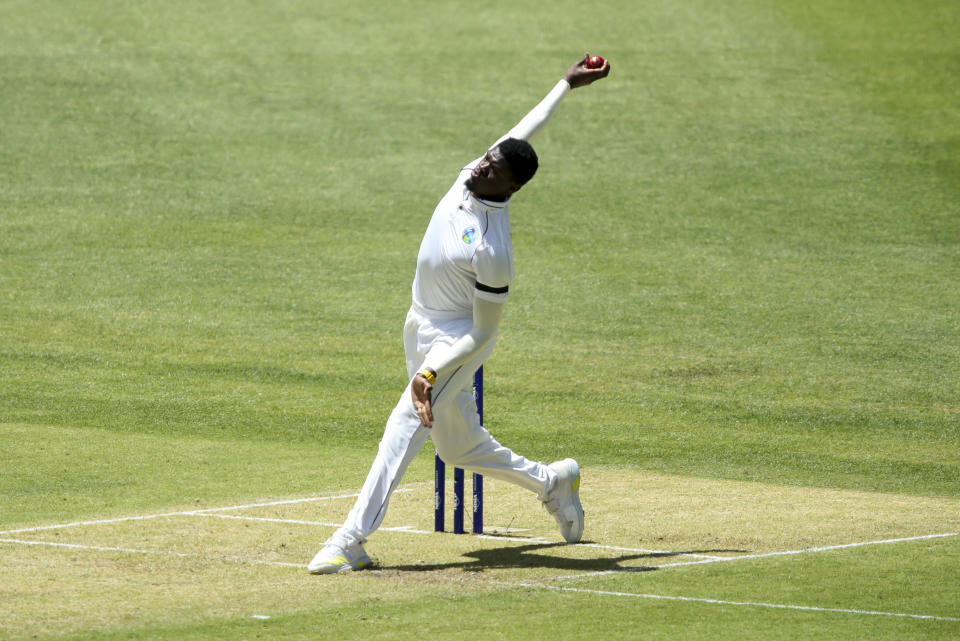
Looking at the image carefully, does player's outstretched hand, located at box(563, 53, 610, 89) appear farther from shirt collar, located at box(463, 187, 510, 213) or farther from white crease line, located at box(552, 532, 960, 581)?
white crease line, located at box(552, 532, 960, 581)

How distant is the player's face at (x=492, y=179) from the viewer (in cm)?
823

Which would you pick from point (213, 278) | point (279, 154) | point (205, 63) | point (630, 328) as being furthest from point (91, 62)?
point (630, 328)

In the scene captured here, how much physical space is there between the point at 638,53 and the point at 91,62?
12.1m

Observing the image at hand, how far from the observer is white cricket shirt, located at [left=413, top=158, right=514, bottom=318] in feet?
26.8

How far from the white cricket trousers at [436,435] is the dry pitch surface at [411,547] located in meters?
0.39

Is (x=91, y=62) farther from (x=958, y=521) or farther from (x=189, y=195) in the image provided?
(x=958, y=521)

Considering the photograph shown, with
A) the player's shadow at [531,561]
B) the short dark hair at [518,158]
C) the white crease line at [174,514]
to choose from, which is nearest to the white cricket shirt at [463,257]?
the short dark hair at [518,158]

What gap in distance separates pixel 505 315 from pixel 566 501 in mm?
10783

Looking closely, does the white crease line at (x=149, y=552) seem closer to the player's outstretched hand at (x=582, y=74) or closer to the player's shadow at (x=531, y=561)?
the player's shadow at (x=531, y=561)

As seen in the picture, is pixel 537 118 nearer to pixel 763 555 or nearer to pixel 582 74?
pixel 582 74

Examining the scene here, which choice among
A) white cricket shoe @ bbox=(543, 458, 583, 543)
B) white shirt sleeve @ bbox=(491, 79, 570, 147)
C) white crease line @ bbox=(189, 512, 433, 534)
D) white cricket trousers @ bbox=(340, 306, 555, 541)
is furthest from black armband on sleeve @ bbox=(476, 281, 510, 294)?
white crease line @ bbox=(189, 512, 433, 534)

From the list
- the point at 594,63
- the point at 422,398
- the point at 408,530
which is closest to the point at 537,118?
the point at 594,63

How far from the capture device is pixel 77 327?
18609mm

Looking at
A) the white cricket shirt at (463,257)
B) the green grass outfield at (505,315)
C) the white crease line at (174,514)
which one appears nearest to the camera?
the green grass outfield at (505,315)
